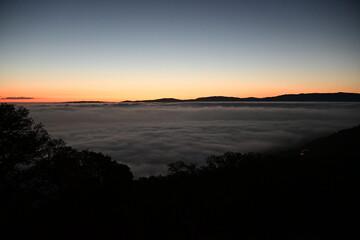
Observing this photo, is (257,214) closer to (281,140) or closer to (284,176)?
(284,176)

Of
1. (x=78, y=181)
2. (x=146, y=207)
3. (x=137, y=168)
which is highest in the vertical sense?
(x=78, y=181)

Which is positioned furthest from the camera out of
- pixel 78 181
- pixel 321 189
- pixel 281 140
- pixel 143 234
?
pixel 281 140

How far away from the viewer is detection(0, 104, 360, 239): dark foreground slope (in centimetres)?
1491

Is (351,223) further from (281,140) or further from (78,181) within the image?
(281,140)

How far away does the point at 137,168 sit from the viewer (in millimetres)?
87438

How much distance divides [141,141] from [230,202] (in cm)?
12325

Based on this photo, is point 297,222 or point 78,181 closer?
point 297,222

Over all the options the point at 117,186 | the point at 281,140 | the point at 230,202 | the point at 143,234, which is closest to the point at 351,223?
the point at 230,202

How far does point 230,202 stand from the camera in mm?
19875

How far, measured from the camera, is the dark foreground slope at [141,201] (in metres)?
14.9

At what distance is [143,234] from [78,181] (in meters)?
8.71

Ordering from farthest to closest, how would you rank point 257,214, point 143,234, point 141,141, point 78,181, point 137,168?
Answer: point 141,141 → point 137,168 → point 78,181 → point 257,214 → point 143,234

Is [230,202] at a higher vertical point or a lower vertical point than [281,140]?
higher

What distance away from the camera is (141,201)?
2166 cm
